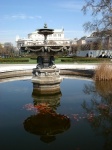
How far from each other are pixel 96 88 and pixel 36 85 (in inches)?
138

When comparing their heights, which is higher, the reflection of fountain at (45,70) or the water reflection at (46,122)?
the reflection of fountain at (45,70)

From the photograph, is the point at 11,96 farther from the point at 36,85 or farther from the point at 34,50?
the point at 34,50

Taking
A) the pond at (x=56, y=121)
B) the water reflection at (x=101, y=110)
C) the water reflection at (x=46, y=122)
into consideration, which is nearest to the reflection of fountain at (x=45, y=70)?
the pond at (x=56, y=121)

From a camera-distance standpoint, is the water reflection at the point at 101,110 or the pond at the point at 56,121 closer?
the pond at the point at 56,121

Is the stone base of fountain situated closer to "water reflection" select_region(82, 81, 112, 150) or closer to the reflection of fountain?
the reflection of fountain

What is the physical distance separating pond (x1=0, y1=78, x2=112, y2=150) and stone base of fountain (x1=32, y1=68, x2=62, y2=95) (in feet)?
3.06

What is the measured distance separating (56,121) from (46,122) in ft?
1.12

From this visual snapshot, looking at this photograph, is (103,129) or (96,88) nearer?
(103,129)

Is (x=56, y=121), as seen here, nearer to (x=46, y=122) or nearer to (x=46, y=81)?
(x=46, y=122)

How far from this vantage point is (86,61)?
40781 mm

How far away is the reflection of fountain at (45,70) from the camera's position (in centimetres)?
1395

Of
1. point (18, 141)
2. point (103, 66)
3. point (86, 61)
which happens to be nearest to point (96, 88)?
point (103, 66)

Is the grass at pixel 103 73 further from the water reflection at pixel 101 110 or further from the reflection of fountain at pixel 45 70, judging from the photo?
the reflection of fountain at pixel 45 70

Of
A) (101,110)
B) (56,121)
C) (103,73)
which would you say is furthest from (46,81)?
(56,121)
